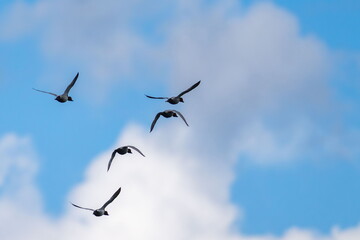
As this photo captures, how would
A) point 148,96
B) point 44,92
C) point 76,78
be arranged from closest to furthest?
1. point 148,96
2. point 44,92
3. point 76,78

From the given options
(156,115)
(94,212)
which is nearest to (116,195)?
(94,212)

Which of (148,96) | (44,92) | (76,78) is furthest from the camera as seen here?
(76,78)

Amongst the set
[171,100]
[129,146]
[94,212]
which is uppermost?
[171,100]

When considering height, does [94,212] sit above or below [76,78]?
below

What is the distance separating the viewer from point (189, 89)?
8319 cm

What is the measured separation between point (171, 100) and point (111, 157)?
8.58m

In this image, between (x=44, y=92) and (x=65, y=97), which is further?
(x=65, y=97)

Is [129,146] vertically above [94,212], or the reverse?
[129,146]

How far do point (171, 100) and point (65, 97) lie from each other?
12.6 metres

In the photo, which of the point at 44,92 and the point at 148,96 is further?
the point at 44,92

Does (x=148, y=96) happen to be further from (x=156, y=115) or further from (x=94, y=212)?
(x=94, y=212)

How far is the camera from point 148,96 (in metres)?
76.4

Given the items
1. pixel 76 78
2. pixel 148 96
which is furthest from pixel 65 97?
pixel 148 96

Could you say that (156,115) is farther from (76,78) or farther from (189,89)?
(76,78)
